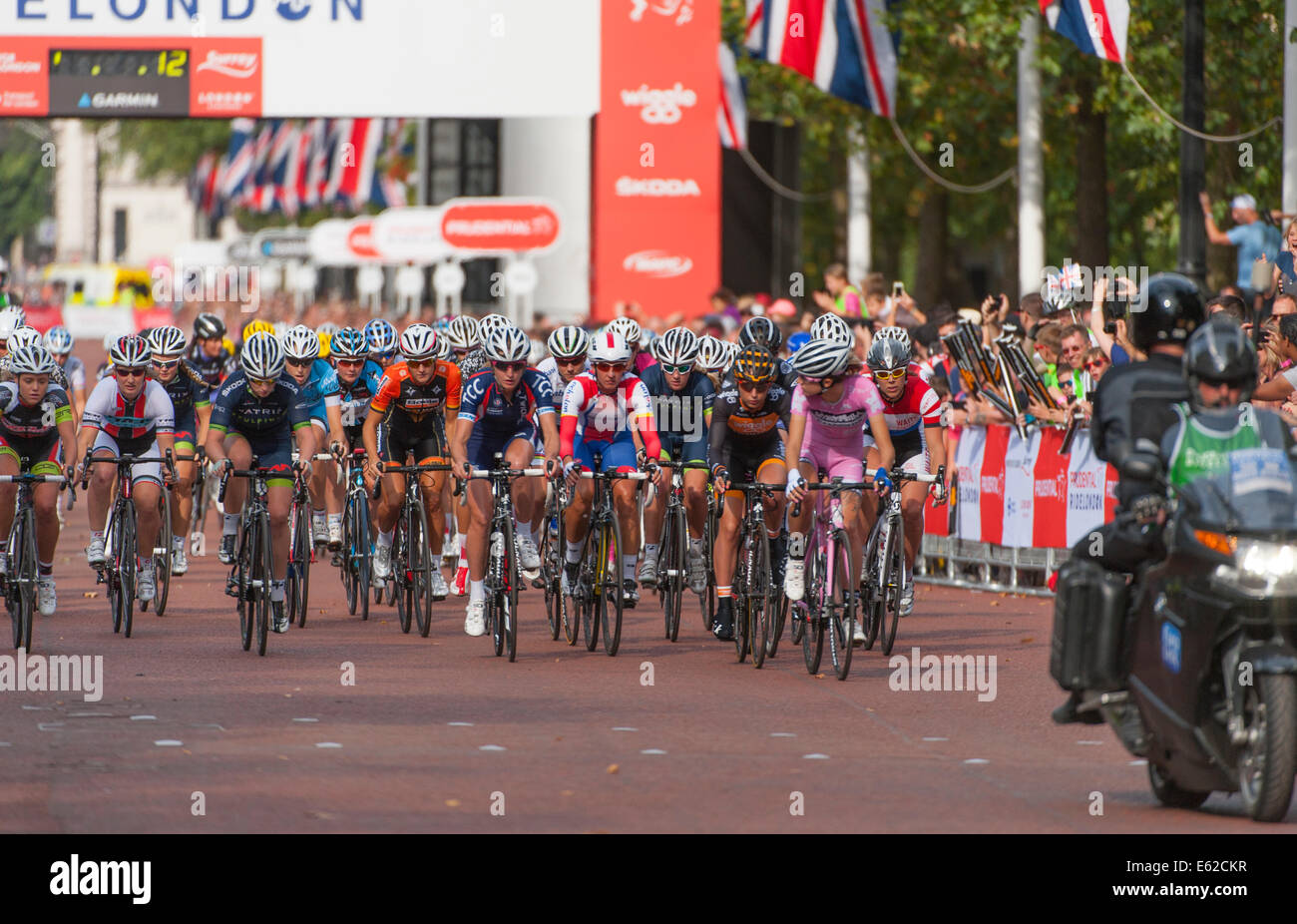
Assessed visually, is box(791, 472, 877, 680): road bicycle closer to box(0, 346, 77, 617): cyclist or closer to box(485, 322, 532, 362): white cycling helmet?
box(485, 322, 532, 362): white cycling helmet

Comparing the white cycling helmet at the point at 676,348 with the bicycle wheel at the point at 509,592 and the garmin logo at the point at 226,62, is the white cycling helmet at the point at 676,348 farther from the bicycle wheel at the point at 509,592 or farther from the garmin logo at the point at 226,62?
the garmin logo at the point at 226,62

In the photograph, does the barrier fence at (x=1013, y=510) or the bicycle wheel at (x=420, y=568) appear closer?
the bicycle wheel at (x=420, y=568)

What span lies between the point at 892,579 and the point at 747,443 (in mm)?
1219

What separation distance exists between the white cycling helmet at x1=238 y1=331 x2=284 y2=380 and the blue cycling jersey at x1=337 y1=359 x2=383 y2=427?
261cm

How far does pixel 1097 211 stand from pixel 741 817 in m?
23.3

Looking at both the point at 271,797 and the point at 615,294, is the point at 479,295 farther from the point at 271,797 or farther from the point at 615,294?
the point at 271,797

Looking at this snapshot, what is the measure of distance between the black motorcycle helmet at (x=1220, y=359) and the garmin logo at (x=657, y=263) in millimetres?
24161

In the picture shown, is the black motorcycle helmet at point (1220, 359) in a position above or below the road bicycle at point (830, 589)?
above

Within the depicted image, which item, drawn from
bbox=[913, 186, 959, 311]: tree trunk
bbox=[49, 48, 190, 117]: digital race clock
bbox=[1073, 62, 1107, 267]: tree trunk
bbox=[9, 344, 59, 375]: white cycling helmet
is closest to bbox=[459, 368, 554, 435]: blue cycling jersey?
bbox=[9, 344, 59, 375]: white cycling helmet

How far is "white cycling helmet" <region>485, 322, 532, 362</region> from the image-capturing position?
15.2 m

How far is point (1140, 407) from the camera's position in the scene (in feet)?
30.0

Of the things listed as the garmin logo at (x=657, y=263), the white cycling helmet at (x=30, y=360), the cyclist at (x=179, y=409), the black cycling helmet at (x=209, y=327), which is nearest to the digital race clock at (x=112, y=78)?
the garmin logo at (x=657, y=263)

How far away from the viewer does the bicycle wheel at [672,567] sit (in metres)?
15.2
